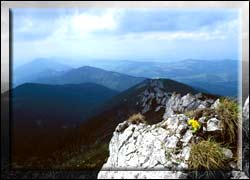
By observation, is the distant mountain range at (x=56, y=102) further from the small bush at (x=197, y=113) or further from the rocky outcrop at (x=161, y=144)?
the small bush at (x=197, y=113)

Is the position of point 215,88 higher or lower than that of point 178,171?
higher

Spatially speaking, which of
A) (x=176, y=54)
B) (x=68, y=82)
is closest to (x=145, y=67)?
(x=176, y=54)

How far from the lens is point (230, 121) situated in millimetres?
7047

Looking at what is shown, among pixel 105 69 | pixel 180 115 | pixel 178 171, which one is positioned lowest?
pixel 178 171

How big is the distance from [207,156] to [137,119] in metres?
0.77

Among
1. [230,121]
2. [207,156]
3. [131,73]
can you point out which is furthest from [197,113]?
[131,73]

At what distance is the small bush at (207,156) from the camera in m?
6.96

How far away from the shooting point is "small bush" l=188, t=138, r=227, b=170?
6965mm

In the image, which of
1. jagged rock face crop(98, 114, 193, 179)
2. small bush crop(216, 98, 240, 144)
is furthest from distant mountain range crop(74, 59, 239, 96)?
jagged rock face crop(98, 114, 193, 179)

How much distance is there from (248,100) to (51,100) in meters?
1.91

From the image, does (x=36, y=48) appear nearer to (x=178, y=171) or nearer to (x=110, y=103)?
(x=110, y=103)

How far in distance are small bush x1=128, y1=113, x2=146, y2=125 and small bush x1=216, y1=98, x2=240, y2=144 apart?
74cm

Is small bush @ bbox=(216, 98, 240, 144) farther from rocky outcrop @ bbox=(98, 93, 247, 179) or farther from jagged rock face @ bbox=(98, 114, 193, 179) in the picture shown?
jagged rock face @ bbox=(98, 114, 193, 179)

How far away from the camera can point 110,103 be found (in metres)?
7.12
